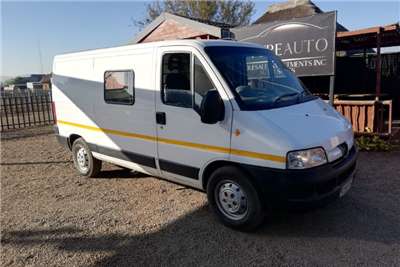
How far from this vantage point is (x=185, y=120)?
12.6 feet

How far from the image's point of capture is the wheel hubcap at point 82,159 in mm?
5781

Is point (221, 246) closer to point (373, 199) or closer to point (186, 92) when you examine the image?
point (186, 92)

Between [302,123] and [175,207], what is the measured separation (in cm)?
205

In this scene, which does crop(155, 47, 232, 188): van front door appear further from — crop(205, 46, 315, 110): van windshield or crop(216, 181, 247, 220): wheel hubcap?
crop(216, 181, 247, 220): wheel hubcap

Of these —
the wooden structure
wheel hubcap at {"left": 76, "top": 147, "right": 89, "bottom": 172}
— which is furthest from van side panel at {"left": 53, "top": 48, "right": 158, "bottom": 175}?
the wooden structure

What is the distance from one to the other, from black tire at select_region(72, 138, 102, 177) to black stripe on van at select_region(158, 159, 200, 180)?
1894 millimetres

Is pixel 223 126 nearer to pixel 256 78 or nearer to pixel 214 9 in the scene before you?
pixel 256 78

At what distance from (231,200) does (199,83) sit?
1387 millimetres

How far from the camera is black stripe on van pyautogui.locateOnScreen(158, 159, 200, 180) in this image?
3.94 meters

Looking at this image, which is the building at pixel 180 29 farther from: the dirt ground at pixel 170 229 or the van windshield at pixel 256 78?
the dirt ground at pixel 170 229

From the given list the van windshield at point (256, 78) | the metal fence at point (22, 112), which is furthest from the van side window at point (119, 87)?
the metal fence at point (22, 112)

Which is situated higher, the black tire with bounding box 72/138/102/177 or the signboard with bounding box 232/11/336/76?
the signboard with bounding box 232/11/336/76

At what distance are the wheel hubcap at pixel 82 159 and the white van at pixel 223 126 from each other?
0.86 metres

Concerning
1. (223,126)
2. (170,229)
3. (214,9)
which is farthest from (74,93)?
(214,9)
